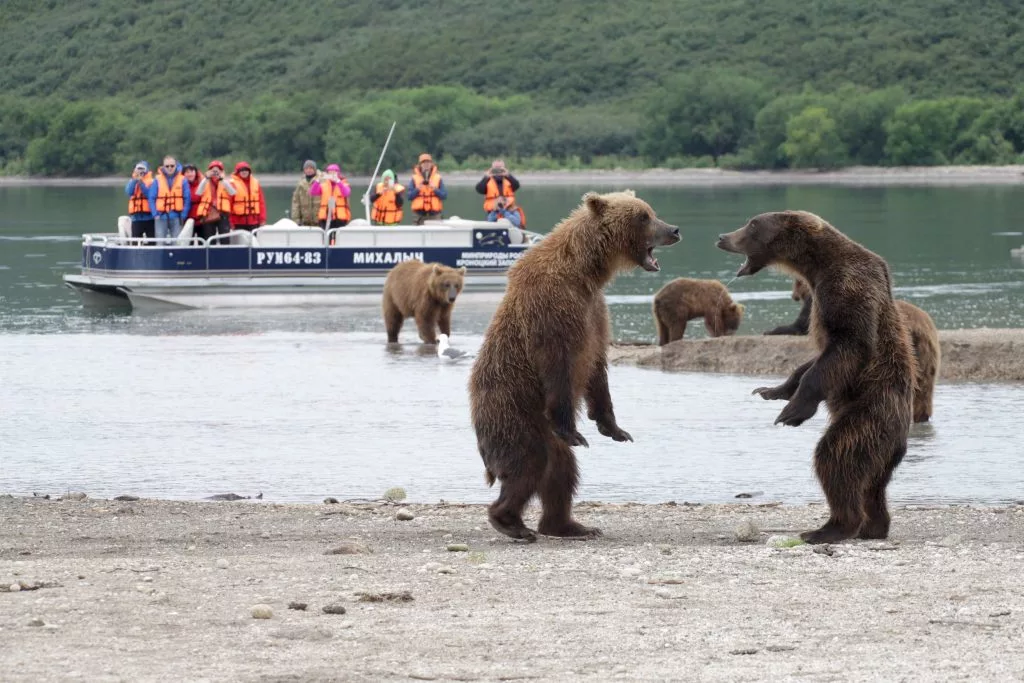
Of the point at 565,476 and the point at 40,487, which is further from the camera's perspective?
the point at 40,487

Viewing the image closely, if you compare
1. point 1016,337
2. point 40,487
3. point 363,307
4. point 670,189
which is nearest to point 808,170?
point 670,189

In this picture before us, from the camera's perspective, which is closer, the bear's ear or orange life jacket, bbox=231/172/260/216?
the bear's ear

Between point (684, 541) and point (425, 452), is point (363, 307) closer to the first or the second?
point (425, 452)

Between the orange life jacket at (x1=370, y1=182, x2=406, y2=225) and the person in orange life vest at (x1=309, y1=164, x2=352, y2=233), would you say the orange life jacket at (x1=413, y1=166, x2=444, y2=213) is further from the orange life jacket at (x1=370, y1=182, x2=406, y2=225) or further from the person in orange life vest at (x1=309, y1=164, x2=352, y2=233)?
the person in orange life vest at (x1=309, y1=164, x2=352, y2=233)

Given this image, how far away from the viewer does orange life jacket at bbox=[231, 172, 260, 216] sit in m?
23.9

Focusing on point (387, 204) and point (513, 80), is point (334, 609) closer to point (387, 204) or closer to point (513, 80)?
point (387, 204)

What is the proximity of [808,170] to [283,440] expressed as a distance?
7290cm

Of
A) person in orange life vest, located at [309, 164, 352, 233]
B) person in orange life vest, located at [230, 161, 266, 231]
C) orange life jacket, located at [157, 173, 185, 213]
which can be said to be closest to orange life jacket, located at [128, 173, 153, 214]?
orange life jacket, located at [157, 173, 185, 213]

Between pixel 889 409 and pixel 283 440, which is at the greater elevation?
pixel 889 409

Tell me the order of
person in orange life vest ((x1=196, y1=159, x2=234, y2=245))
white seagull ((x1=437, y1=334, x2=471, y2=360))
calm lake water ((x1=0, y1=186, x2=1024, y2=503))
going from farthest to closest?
person in orange life vest ((x1=196, y1=159, x2=234, y2=245)) < white seagull ((x1=437, y1=334, x2=471, y2=360)) < calm lake water ((x1=0, y1=186, x2=1024, y2=503))

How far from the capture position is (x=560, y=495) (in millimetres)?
7191

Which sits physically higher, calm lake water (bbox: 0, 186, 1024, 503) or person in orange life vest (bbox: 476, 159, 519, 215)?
person in orange life vest (bbox: 476, 159, 519, 215)

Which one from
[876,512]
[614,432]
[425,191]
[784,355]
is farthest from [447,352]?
[876,512]

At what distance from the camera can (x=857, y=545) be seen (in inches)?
269
